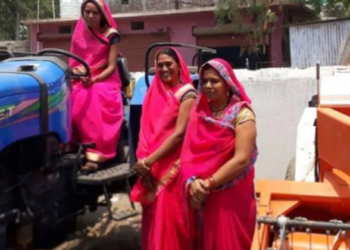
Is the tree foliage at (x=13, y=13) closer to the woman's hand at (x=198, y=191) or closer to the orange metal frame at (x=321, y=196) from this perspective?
the woman's hand at (x=198, y=191)

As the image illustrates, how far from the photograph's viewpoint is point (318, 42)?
15609 millimetres

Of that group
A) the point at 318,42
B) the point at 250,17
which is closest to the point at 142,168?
the point at 318,42

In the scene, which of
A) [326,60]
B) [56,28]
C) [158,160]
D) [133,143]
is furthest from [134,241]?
[56,28]

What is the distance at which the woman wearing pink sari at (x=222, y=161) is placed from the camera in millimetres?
2836

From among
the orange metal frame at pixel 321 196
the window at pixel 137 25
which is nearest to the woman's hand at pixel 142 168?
the orange metal frame at pixel 321 196

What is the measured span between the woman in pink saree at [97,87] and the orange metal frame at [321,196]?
5.69 ft

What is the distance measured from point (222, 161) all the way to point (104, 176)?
141 centimetres

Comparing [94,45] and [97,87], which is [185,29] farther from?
[97,87]

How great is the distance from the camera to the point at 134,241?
493 cm

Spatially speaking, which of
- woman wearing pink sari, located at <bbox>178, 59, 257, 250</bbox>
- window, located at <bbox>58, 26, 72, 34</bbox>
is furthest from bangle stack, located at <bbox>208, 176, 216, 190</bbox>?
window, located at <bbox>58, 26, 72, 34</bbox>

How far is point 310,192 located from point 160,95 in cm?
117

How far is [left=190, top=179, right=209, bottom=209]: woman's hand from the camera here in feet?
9.28

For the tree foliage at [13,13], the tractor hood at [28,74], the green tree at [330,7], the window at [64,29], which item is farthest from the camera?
the tree foliage at [13,13]

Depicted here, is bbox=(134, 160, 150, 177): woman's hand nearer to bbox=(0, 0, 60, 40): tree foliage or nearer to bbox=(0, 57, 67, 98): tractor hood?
bbox=(0, 57, 67, 98): tractor hood
